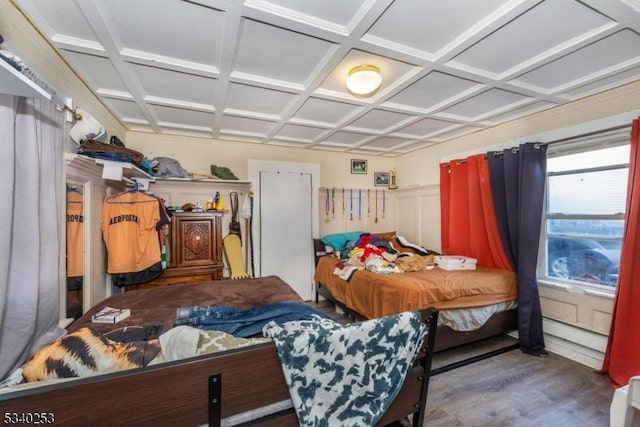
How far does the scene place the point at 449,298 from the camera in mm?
2451

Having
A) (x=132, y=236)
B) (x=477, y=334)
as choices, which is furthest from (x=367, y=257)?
(x=132, y=236)

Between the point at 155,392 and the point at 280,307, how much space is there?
91 cm

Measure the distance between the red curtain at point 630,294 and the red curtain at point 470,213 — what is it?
0.89 metres

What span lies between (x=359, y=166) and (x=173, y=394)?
168 inches

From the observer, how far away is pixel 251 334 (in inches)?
54.0

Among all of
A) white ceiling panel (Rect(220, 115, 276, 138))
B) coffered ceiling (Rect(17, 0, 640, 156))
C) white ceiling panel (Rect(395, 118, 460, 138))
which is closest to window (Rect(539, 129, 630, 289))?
coffered ceiling (Rect(17, 0, 640, 156))

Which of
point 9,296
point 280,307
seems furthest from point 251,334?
point 9,296

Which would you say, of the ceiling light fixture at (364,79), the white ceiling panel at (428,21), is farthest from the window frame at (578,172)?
the ceiling light fixture at (364,79)

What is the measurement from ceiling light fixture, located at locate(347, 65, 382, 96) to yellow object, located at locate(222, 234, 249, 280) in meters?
2.52

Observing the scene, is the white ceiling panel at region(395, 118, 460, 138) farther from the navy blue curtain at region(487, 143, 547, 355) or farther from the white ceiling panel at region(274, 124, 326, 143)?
the white ceiling panel at region(274, 124, 326, 143)

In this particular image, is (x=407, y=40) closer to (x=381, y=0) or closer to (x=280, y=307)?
(x=381, y=0)

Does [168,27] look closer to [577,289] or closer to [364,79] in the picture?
[364,79]

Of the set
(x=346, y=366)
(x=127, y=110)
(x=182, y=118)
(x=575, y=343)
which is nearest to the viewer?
(x=346, y=366)

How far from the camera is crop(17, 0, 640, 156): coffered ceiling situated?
146cm
